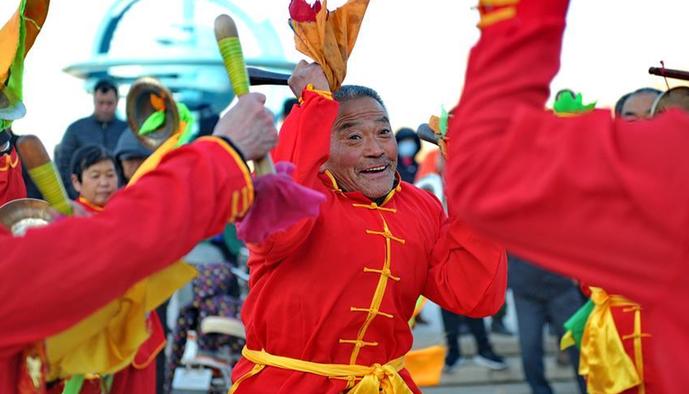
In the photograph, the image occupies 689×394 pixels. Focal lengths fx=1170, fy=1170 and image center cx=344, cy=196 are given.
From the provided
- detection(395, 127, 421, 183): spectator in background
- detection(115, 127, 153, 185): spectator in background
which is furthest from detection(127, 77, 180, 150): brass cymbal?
detection(395, 127, 421, 183): spectator in background

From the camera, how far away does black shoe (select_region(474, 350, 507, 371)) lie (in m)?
9.93

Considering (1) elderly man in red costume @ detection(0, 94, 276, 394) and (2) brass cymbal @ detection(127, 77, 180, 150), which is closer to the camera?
(1) elderly man in red costume @ detection(0, 94, 276, 394)

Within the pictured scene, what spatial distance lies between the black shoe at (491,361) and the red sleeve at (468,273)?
19.1ft

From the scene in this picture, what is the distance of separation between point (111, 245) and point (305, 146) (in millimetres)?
1591

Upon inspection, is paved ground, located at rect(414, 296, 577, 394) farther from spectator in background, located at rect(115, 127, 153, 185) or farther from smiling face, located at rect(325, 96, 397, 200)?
smiling face, located at rect(325, 96, 397, 200)

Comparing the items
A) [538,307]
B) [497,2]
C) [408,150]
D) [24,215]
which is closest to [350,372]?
[24,215]

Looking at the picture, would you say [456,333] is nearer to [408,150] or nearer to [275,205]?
[408,150]

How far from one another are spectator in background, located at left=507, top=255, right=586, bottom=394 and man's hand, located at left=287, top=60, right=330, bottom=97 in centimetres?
431

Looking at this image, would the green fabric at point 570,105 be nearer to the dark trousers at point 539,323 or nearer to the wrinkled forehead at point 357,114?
the wrinkled forehead at point 357,114

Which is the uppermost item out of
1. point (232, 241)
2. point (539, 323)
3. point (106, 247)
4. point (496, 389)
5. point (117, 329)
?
point (106, 247)

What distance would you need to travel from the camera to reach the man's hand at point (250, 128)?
269 centimetres

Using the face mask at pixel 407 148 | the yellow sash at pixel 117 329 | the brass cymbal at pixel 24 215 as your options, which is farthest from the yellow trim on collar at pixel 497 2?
the face mask at pixel 407 148

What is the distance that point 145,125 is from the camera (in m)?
3.21

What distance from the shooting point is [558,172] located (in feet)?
6.79
